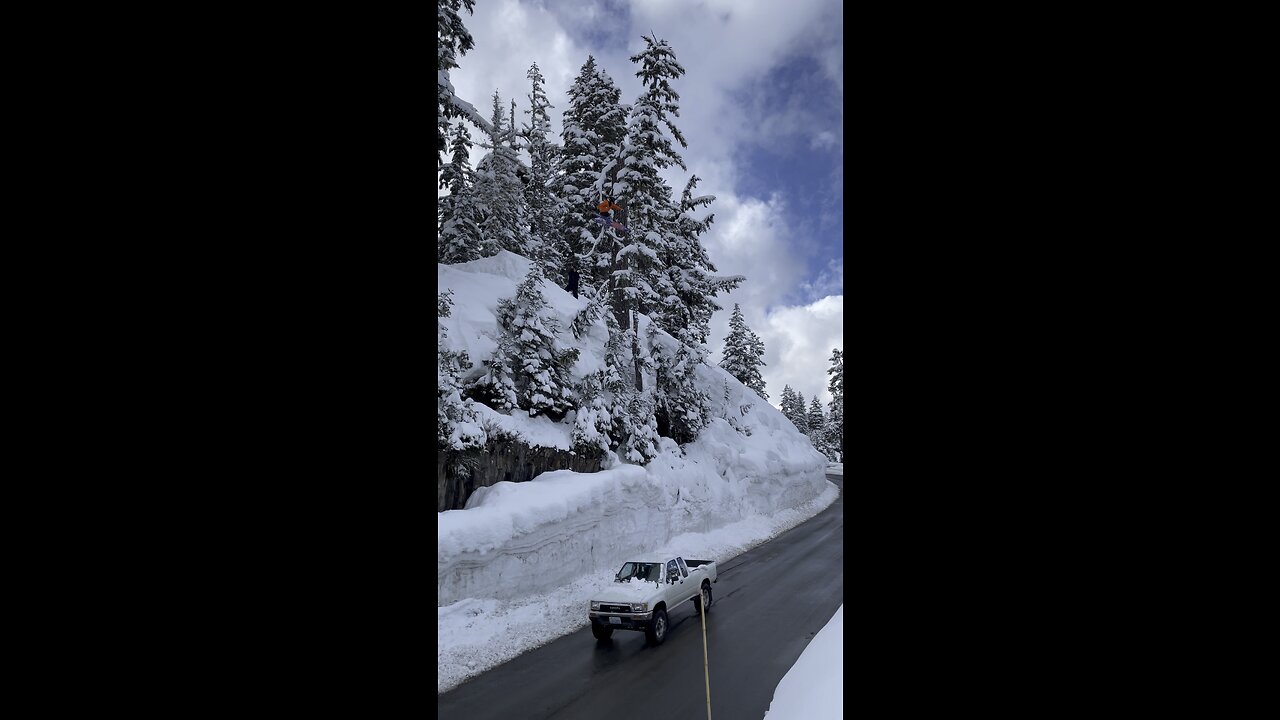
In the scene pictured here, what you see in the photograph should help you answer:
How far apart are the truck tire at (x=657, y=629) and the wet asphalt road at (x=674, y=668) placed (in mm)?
153

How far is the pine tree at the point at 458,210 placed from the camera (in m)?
24.6

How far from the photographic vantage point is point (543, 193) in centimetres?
3747

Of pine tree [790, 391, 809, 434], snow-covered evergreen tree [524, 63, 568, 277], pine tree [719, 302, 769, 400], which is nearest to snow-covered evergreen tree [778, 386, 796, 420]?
pine tree [790, 391, 809, 434]

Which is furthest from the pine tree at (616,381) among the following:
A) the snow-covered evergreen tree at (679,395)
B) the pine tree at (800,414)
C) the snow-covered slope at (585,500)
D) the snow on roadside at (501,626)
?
the pine tree at (800,414)

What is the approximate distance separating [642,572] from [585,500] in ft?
12.8

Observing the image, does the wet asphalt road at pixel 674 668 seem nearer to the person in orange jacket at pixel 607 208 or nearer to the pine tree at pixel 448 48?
the pine tree at pixel 448 48
